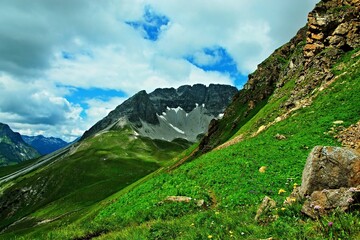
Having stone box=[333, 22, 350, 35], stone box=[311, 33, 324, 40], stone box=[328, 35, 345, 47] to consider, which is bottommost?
stone box=[328, 35, 345, 47]

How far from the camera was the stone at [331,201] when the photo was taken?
9.66m

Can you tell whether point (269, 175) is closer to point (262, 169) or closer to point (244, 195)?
point (262, 169)

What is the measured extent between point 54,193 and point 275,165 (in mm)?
166215

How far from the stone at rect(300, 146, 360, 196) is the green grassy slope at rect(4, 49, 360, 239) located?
1736mm

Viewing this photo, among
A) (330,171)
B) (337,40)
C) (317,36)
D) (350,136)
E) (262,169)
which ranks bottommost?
(262,169)

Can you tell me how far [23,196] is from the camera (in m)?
174

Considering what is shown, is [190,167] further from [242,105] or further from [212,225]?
[242,105]

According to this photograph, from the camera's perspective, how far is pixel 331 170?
12.6m

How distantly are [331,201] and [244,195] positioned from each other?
11104mm

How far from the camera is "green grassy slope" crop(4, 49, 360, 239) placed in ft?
34.6

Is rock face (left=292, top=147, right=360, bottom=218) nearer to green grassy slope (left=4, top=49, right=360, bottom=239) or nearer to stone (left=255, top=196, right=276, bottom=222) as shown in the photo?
stone (left=255, top=196, right=276, bottom=222)

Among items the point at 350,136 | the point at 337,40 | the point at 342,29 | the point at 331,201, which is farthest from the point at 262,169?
the point at 342,29

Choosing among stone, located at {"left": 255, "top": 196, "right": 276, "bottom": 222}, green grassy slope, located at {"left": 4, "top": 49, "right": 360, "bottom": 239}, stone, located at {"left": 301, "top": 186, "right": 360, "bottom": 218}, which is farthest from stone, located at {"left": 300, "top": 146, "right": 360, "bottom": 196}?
stone, located at {"left": 301, "top": 186, "right": 360, "bottom": 218}

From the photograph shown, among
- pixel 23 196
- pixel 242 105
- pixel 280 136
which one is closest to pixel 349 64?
pixel 280 136
